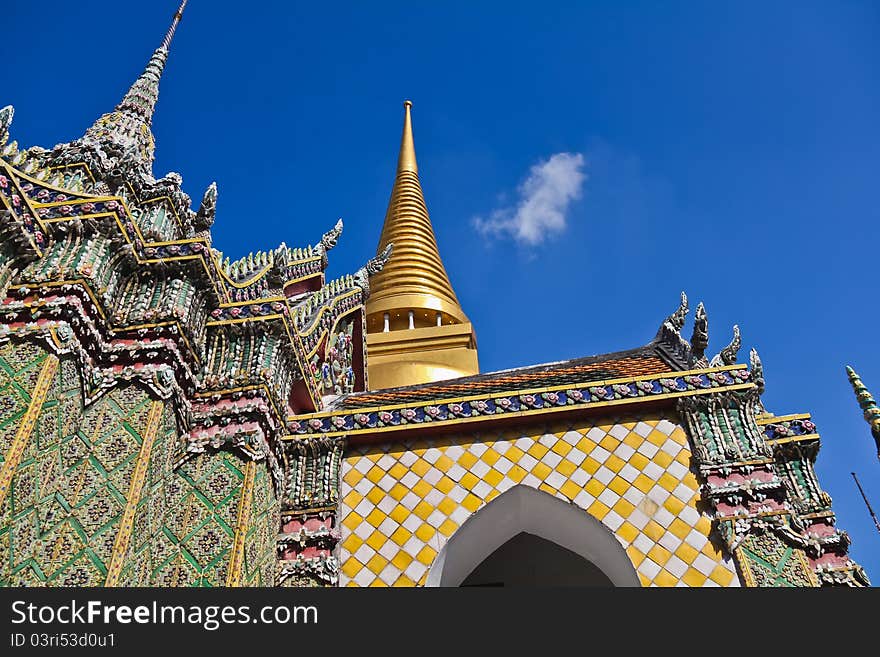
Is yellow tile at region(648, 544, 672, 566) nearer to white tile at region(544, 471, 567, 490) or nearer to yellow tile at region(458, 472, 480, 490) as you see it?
white tile at region(544, 471, 567, 490)

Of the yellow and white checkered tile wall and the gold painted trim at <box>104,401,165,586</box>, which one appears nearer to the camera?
the gold painted trim at <box>104,401,165,586</box>

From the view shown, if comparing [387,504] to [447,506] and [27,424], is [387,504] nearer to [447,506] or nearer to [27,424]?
[447,506]

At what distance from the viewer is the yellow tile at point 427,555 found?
5.92 metres

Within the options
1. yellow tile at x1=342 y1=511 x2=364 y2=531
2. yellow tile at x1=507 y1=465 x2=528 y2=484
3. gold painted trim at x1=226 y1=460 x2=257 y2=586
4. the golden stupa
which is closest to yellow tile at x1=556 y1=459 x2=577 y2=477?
yellow tile at x1=507 y1=465 x2=528 y2=484

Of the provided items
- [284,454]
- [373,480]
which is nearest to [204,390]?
[284,454]

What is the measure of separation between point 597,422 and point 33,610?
442cm

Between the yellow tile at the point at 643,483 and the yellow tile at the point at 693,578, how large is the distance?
0.69 meters

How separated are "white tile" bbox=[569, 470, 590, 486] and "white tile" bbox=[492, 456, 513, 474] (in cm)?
49

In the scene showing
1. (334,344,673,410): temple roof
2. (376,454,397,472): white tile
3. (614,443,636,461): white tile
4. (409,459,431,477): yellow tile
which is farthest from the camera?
(334,344,673,410): temple roof

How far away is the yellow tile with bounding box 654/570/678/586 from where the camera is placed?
5.56m

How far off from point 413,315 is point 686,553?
12.5 m

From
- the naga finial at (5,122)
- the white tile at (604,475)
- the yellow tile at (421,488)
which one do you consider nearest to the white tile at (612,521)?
the white tile at (604,475)

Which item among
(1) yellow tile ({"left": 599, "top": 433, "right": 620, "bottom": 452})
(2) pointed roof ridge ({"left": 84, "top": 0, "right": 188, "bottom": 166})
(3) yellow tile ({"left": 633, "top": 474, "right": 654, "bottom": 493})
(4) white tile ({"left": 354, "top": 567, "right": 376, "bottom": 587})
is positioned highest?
(2) pointed roof ridge ({"left": 84, "top": 0, "right": 188, "bottom": 166})

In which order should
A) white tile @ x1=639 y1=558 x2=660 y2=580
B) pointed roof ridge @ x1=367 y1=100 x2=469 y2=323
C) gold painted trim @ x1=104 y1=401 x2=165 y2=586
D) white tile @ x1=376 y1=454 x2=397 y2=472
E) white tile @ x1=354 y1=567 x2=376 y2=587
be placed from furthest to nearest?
pointed roof ridge @ x1=367 y1=100 x2=469 y2=323 < white tile @ x1=376 y1=454 x2=397 y2=472 < white tile @ x1=354 y1=567 x2=376 y2=587 < white tile @ x1=639 y1=558 x2=660 y2=580 < gold painted trim @ x1=104 y1=401 x2=165 y2=586
